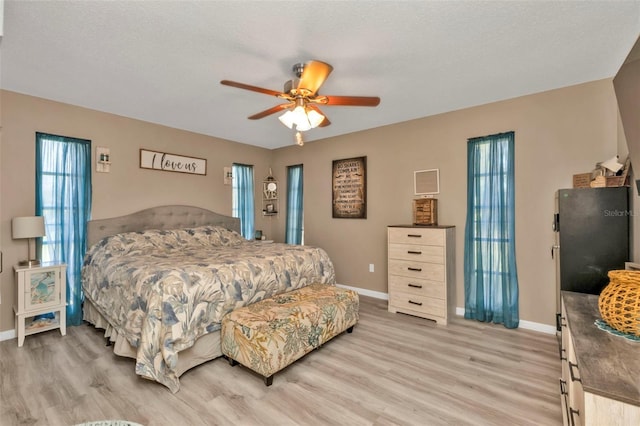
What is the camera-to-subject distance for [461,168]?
3572 mm

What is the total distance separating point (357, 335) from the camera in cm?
301

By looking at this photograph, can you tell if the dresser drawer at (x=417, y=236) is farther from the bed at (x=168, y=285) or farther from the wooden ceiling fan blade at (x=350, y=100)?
the wooden ceiling fan blade at (x=350, y=100)

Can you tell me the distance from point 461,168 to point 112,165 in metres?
4.30

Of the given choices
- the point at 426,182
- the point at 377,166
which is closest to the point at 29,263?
the point at 377,166

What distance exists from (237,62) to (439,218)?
2.88 meters

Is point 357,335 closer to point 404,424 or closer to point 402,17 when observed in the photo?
point 404,424

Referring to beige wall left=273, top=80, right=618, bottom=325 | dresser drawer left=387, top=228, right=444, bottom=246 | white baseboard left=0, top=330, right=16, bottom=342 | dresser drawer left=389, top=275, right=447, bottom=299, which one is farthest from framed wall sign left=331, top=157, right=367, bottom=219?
white baseboard left=0, top=330, right=16, bottom=342

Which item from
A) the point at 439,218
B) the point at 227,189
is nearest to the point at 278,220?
the point at 227,189

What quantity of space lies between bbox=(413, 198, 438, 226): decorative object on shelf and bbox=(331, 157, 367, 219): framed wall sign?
0.95 m

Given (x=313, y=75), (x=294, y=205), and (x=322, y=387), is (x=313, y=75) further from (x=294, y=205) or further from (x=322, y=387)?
(x=294, y=205)

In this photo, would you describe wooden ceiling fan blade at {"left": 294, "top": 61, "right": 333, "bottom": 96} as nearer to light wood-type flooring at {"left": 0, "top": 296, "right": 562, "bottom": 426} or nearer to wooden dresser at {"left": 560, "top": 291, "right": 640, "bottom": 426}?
wooden dresser at {"left": 560, "top": 291, "right": 640, "bottom": 426}

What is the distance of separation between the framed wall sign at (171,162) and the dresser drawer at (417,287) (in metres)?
3.27

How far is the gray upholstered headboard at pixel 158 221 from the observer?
3.50 metres

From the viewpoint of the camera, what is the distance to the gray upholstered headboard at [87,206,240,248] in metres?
3.50
